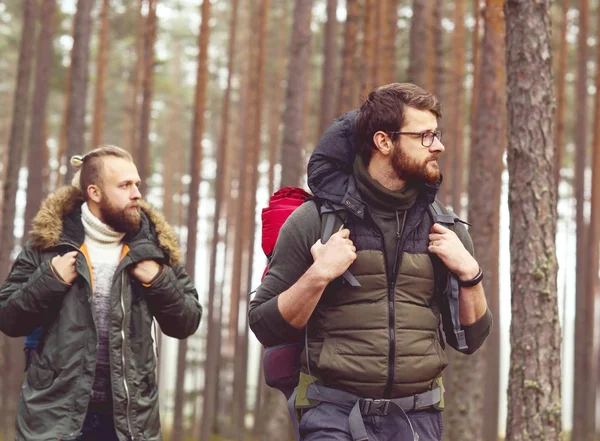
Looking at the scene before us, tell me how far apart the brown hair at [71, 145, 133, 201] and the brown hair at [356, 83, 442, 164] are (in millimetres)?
1845

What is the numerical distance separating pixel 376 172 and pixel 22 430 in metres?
2.38

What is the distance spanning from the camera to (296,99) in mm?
15586

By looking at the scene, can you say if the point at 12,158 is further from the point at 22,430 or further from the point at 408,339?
the point at 408,339

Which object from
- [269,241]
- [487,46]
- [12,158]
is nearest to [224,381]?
[12,158]

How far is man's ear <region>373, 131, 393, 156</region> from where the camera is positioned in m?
3.58

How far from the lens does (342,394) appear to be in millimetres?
3436

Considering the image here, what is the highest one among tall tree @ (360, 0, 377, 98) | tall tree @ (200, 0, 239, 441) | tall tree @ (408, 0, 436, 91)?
tall tree @ (360, 0, 377, 98)

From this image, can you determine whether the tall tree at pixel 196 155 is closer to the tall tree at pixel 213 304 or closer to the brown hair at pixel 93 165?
the tall tree at pixel 213 304

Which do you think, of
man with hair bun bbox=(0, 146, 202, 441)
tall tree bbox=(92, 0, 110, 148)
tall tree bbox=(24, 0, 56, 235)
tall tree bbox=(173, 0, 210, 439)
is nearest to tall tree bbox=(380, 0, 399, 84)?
tall tree bbox=(173, 0, 210, 439)

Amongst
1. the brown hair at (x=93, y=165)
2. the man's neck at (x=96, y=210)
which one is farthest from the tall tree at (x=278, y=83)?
the man's neck at (x=96, y=210)

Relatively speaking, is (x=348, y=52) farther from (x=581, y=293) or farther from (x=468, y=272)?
(x=468, y=272)

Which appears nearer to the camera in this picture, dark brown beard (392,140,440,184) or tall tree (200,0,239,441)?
dark brown beard (392,140,440,184)

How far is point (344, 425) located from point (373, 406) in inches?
5.2

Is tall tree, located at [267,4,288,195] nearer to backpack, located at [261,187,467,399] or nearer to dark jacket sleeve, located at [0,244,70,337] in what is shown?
dark jacket sleeve, located at [0,244,70,337]
